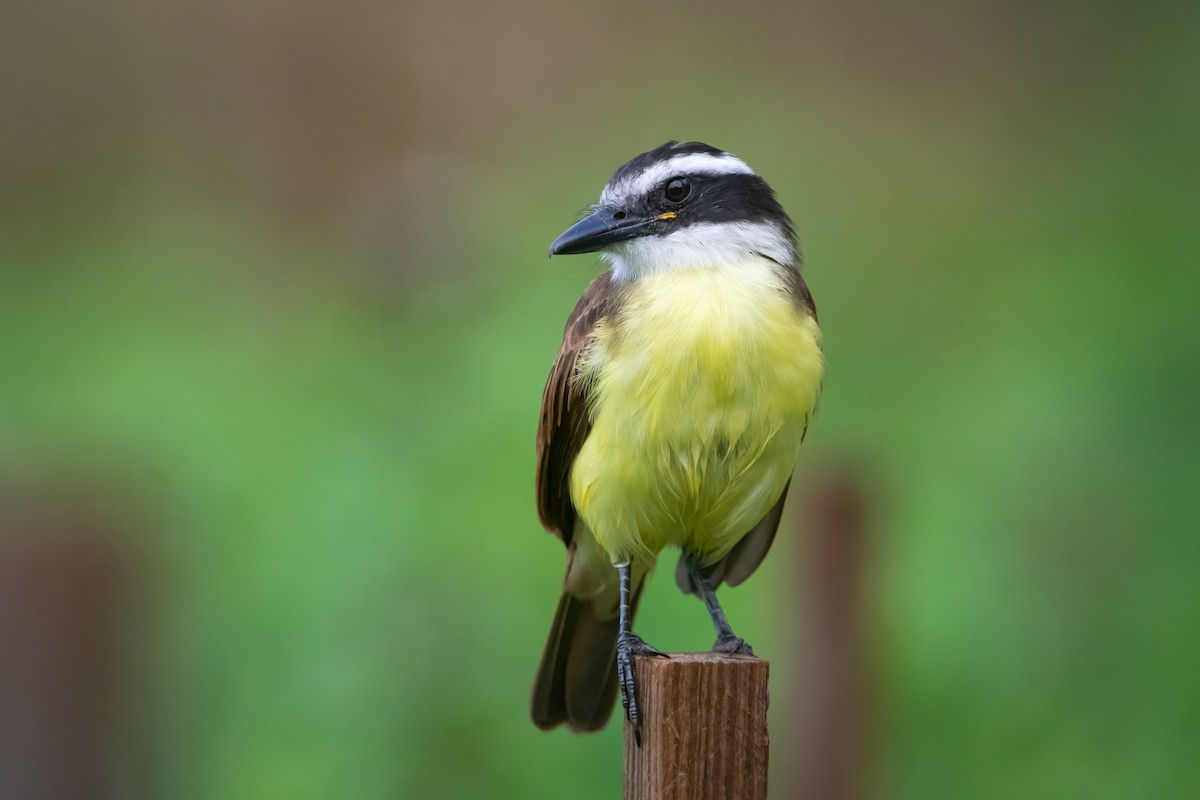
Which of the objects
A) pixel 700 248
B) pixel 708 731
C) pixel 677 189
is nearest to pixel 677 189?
pixel 677 189

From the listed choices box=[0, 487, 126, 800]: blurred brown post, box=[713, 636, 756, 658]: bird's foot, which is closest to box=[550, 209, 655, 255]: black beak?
box=[713, 636, 756, 658]: bird's foot

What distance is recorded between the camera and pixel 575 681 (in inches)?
134

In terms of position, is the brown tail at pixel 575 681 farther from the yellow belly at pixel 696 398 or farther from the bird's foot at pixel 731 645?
the yellow belly at pixel 696 398

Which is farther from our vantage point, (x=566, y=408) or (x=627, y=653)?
(x=566, y=408)

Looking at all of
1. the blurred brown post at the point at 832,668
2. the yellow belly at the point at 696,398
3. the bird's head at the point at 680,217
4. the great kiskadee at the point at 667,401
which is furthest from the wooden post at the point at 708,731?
the bird's head at the point at 680,217

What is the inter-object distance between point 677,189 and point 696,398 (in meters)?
0.66

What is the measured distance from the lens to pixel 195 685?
3.89m

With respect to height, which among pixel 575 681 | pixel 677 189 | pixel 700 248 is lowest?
pixel 575 681

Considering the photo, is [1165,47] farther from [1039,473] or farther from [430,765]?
[430,765]

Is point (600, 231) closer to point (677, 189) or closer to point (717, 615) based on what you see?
point (677, 189)

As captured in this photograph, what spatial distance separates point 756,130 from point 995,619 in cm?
295

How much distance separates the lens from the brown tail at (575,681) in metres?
3.39

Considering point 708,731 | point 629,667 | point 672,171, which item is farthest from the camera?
point 672,171

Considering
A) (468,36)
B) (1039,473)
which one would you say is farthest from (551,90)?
(1039,473)
